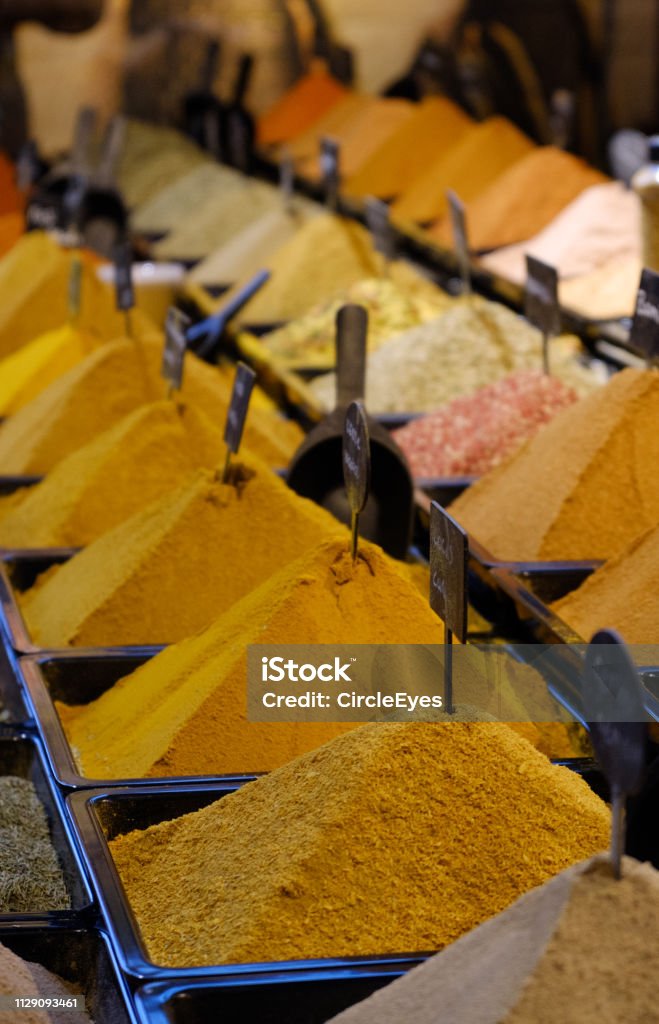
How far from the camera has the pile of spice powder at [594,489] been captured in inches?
67.2

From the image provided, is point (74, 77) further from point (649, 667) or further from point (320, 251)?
point (649, 667)

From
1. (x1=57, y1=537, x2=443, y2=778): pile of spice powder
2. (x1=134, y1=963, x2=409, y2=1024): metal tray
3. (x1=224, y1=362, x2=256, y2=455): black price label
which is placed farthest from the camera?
(x1=224, y1=362, x2=256, y2=455): black price label

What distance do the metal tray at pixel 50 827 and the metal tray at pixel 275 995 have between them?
0.54 ft

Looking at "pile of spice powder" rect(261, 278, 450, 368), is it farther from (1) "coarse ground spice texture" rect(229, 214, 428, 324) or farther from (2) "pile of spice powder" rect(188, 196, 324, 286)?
(2) "pile of spice powder" rect(188, 196, 324, 286)

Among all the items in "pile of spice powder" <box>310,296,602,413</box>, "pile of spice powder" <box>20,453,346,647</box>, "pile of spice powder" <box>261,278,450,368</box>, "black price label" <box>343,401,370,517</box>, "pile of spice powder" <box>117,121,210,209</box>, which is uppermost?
"black price label" <box>343,401,370,517</box>

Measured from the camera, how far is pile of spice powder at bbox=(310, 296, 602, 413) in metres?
2.52

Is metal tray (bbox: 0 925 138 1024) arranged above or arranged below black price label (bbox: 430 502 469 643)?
below

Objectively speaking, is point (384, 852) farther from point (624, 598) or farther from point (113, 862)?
point (624, 598)

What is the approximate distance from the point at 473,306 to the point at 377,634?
1583mm

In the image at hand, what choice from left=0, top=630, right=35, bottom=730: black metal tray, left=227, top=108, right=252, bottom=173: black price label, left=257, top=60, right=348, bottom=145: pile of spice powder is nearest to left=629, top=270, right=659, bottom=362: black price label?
left=0, top=630, right=35, bottom=730: black metal tray

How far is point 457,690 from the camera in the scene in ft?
4.28

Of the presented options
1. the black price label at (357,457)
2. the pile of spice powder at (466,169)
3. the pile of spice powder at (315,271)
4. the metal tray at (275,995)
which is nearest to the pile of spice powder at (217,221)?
the pile of spice powder at (466,169)

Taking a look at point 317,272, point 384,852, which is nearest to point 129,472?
point 384,852

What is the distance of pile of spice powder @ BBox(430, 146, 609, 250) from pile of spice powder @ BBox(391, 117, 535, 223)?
204 mm
